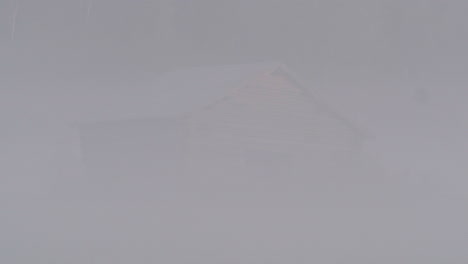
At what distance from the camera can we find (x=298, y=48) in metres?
81.3

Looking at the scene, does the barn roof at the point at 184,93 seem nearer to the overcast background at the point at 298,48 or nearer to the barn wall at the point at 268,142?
the barn wall at the point at 268,142

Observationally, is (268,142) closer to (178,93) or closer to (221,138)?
(221,138)

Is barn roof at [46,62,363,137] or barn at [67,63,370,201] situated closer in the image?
barn at [67,63,370,201]

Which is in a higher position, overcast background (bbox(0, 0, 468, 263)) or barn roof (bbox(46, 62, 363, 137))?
overcast background (bbox(0, 0, 468, 263))

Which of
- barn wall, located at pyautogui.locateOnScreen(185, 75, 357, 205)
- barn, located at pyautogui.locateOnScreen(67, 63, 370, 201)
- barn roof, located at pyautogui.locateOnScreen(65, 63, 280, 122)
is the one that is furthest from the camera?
barn roof, located at pyautogui.locateOnScreen(65, 63, 280, 122)

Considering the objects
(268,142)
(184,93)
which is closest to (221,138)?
(268,142)

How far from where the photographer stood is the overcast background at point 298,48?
7850cm

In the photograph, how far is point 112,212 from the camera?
3138 cm

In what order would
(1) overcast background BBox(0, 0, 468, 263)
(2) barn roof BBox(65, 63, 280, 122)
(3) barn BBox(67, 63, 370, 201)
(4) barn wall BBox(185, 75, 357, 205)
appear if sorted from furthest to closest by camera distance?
(1) overcast background BBox(0, 0, 468, 263) → (2) barn roof BBox(65, 63, 280, 122) → (4) barn wall BBox(185, 75, 357, 205) → (3) barn BBox(67, 63, 370, 201)

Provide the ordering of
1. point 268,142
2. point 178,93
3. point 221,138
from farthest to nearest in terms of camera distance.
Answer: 1. point 178,93
2. point 268,142
3. point 221,138

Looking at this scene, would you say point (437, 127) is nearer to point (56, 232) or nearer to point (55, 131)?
point (55, 131)

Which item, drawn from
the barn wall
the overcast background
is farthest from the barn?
the overcast background

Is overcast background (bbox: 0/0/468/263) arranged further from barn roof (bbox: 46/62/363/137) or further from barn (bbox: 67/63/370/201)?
barn (bbox: 67/63/370/201)

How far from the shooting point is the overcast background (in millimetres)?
78500
